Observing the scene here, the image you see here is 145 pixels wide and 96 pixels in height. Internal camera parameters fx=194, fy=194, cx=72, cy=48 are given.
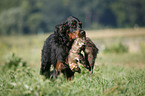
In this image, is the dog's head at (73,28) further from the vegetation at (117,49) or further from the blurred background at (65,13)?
the blurred background at (65,13)

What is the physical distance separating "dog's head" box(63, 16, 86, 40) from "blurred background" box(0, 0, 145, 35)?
5264 centimetres

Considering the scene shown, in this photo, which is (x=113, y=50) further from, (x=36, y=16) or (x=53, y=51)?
(x=36, y=16)

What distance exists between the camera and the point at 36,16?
6475cm

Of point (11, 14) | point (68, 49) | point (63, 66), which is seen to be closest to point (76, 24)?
point (68, 49)

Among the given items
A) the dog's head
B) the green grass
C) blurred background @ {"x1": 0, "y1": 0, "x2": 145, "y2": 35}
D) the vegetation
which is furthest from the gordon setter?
blurred background @ {"x1": 0, "y1": 0, "x2": 145, "y2": 35}

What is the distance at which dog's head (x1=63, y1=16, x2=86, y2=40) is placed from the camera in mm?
3360

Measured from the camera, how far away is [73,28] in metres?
3.46

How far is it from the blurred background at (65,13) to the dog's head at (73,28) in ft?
173

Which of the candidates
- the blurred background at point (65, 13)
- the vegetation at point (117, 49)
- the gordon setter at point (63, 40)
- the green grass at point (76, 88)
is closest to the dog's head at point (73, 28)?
the gordon setter at point (63, 40)

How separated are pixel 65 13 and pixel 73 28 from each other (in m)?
59.6

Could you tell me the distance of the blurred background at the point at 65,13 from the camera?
192 feet

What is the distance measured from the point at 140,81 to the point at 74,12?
186ft

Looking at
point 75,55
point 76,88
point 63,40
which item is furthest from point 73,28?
point 76,88

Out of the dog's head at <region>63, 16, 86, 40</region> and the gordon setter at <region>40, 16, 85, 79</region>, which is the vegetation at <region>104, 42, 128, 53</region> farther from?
the dog's head at <region>63, 16, 86, 40</region>
